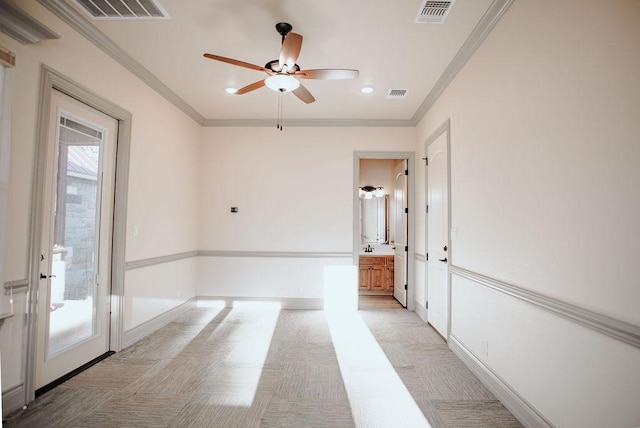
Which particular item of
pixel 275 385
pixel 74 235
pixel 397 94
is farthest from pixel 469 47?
pixel 74 235

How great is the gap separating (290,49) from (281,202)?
2.84 m

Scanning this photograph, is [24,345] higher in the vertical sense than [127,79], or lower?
lower

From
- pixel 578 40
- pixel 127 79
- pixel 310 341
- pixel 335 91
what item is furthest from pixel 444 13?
pixel 310 341

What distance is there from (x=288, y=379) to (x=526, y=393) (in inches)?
66.8

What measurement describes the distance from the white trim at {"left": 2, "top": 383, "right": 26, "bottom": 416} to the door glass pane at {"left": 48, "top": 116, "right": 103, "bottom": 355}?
36cm

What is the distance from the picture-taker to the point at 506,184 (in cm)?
238

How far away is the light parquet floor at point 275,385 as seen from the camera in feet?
7.09

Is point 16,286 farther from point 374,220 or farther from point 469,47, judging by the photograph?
point 374,220

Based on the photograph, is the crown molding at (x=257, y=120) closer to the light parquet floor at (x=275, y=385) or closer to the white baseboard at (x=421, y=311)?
the white baseboard at (x=421, y=311)

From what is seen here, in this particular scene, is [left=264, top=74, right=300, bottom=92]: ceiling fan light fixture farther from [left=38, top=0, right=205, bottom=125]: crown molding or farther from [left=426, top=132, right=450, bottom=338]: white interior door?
[left=426, top=132, right=450, bottom=338]: white interior door

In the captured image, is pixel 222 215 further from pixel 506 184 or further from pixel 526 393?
pixel 526 393

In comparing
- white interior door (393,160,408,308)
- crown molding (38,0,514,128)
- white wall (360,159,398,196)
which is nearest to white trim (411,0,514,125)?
crown molding (38,0,514,128)

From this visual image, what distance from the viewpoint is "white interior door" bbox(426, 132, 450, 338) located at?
11.9 ft

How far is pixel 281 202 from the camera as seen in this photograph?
5.02 metres
